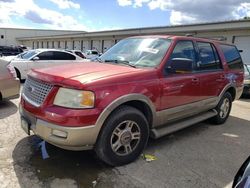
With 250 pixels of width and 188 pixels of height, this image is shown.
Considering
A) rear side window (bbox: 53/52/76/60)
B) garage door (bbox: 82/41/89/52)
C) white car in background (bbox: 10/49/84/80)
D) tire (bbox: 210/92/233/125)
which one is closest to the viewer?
tire (bbox: 210/92/233/125)

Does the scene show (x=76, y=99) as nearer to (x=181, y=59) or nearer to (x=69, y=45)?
(x=181, y=59)

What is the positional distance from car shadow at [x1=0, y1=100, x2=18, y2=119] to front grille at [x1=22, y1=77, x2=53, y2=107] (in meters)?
2.20

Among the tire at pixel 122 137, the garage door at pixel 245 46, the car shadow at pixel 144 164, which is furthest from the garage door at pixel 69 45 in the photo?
the tire at pixel 122 137

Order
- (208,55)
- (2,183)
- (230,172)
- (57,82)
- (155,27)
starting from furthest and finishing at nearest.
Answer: (155,27) → (208,55) → (230,172) → (57,82) → (2,183)

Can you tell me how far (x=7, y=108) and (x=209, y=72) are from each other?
4.64 metres

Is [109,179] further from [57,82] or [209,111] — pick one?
[209,111]

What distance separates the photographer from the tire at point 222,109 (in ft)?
19.6

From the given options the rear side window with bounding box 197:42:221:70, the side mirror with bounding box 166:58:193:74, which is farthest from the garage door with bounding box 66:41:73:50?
the side mirror with bounding box 166:58:193:74

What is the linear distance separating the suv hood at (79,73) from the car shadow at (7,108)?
2.36 metres

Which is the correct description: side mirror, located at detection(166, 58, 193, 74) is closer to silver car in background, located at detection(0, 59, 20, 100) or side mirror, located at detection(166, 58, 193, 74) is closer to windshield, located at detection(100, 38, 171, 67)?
windshield, located at detection(100, 38, 171, 67)

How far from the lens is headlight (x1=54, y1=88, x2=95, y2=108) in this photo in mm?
3195

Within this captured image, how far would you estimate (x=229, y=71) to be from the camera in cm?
594

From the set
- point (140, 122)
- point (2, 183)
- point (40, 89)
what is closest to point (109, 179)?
point (140, 122)

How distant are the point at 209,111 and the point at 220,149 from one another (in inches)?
50.4
